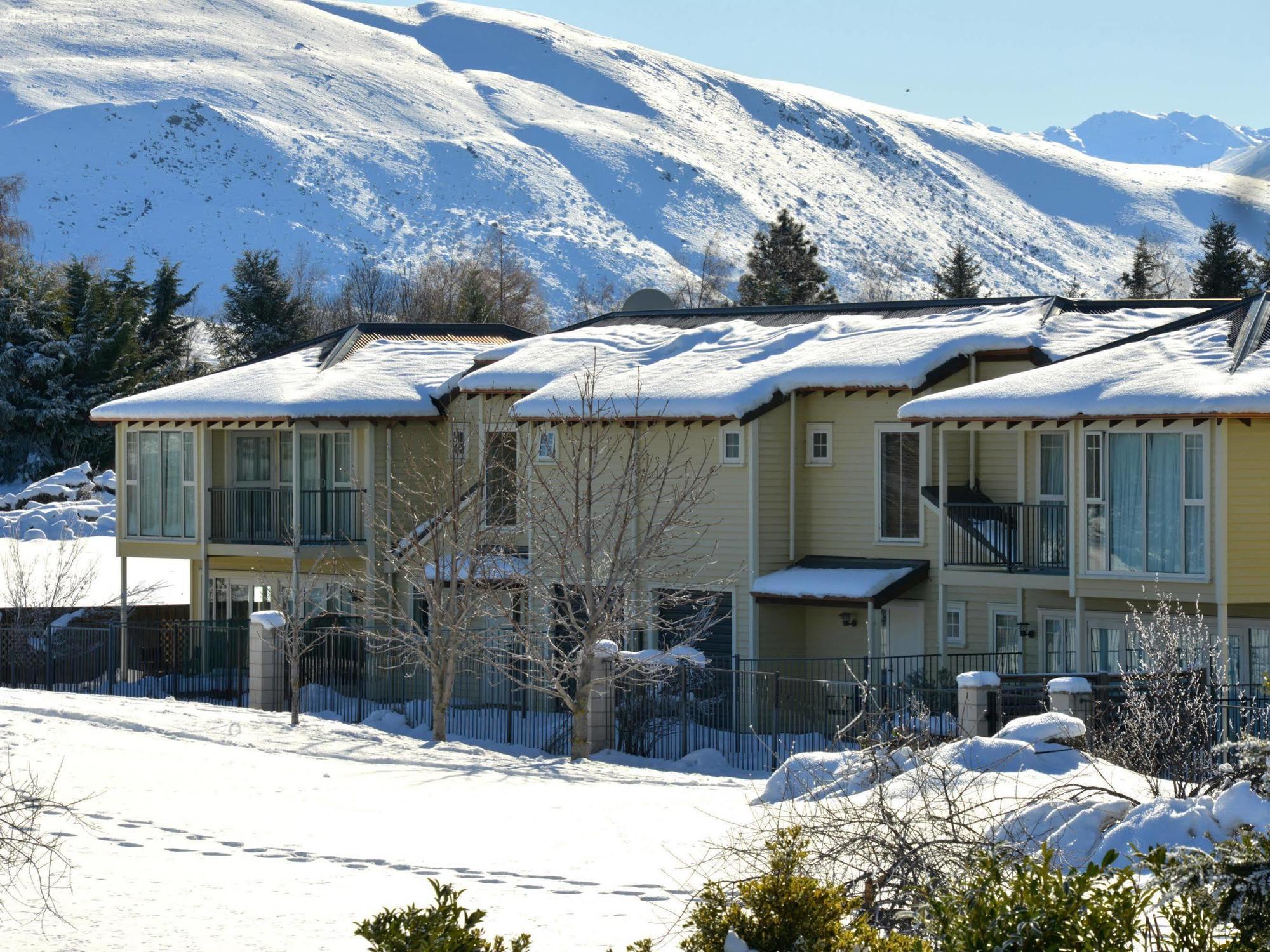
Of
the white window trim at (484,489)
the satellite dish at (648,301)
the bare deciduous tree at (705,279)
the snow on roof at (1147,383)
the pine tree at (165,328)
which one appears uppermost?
the bare deciduous tree at (705,279)

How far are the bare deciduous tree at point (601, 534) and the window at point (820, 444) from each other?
5.20ft

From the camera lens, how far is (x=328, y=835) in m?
14.5

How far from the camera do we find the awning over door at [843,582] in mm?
26172

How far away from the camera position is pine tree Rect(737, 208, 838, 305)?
60.5 metres

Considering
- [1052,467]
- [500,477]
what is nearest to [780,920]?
[1052,467]

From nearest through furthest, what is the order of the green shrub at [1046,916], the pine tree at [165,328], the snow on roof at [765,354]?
1. the green shrub at [1046,916]
2. the snow on roof at [765,354]
3. the pine tree at [165,328]

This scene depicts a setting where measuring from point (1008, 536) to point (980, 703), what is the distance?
637 centimetres

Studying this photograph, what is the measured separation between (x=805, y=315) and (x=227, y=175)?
13939 cm

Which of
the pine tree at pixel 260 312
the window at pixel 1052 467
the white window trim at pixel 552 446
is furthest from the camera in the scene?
the pine tree at pixel 260 312

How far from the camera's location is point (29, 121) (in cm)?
17200

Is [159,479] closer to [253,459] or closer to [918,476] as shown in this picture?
[253,459]

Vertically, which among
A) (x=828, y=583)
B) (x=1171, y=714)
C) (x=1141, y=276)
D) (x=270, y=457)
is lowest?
(x=1171, y=714)

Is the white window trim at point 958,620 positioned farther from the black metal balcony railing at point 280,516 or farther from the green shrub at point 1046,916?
the green shrub at point 1046,916

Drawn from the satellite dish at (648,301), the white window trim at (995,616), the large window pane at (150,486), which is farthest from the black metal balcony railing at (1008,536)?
the large window pane at (150,486)
